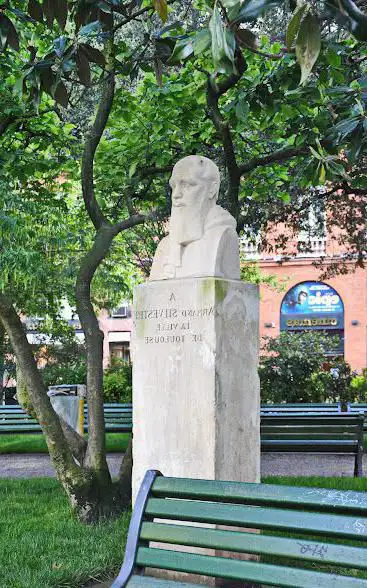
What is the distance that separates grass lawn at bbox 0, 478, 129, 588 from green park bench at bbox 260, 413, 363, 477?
3.55 m

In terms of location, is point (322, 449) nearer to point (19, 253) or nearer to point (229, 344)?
point (19, 253)

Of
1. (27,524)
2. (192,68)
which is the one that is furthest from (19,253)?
(27,524)

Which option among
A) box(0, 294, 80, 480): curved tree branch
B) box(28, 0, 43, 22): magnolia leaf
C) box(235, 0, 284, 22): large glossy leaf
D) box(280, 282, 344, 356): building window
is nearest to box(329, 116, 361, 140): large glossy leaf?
box(28, 0, 43, 22): magnolia leaf

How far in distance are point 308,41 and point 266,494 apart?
1.86 meters

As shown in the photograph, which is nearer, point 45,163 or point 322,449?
point 45,163

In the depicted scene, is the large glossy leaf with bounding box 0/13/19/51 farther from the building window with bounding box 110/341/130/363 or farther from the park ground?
the building window with bounding box 110/341/130/363

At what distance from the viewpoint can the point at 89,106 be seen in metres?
14.4

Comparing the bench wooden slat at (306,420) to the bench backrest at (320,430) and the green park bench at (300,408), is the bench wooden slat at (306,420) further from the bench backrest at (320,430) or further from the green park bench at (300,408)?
the green park bench at (300,408)

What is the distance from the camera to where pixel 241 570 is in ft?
10.4

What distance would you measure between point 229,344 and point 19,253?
5.24 metres

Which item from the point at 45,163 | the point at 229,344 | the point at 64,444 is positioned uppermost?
the point at 45,163

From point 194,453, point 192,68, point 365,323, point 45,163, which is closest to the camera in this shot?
point 194,453

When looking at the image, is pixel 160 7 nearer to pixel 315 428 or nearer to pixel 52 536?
pixel 52 536

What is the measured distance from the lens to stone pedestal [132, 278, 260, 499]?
5.30 m
